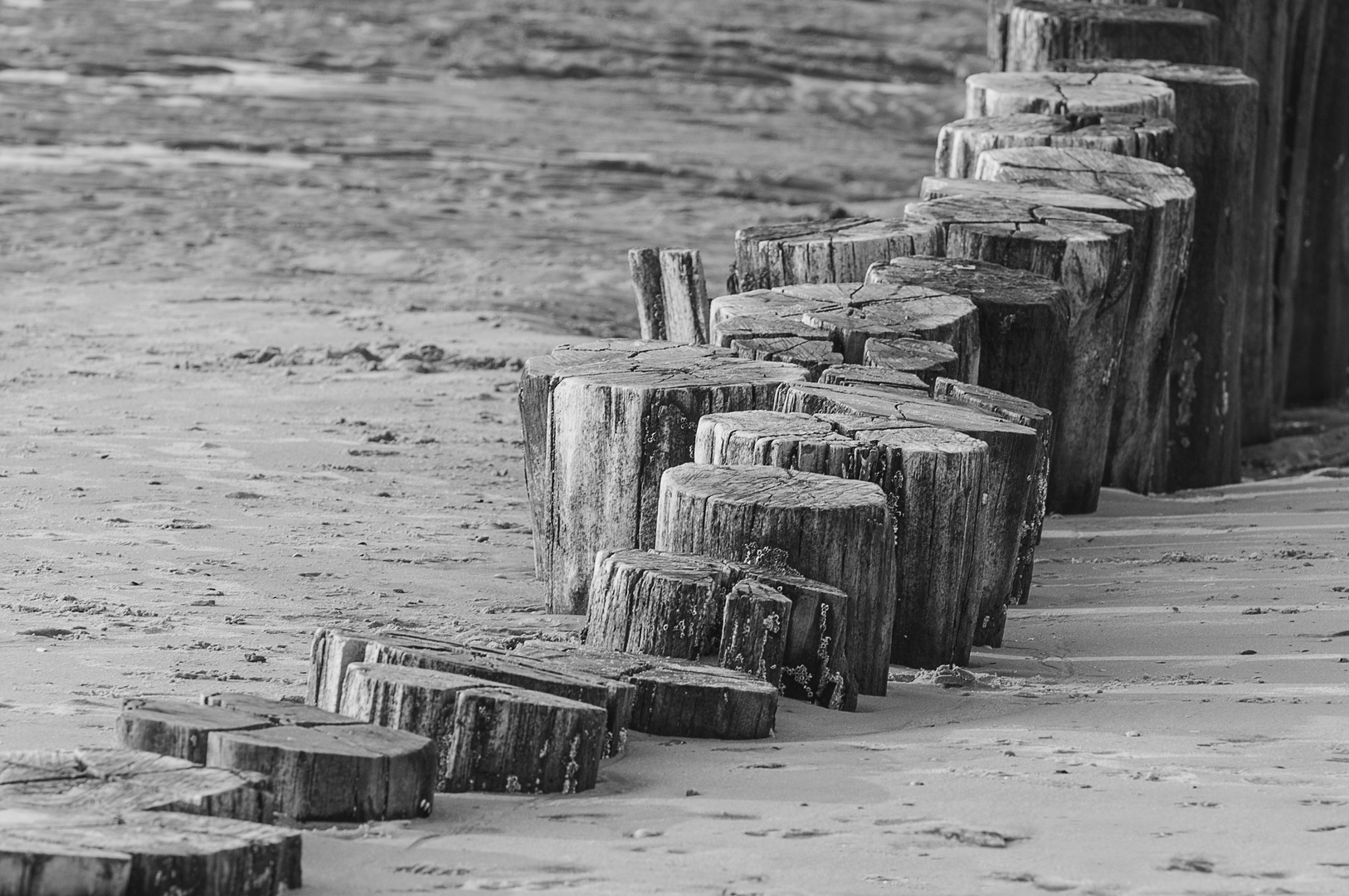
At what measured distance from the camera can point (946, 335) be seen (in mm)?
5234

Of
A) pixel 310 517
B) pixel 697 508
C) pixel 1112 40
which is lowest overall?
pixel 310 517

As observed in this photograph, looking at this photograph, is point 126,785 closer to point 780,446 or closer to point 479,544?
point 780,446

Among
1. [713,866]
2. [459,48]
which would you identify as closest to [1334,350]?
[713,866]

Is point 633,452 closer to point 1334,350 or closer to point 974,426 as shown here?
point 974,426

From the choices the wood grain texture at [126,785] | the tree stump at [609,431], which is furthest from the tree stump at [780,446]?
the wood grain texture at [126,785]

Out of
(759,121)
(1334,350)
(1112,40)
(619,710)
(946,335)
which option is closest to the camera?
(619,710)

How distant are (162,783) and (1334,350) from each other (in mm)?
8039

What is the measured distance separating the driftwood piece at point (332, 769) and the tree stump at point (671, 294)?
9.90ft

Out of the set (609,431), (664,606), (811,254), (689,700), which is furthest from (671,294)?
(689,700)

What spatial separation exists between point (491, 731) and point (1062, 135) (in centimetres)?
416

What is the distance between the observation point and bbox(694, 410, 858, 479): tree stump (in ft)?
14.0

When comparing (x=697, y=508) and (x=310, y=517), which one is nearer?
(x=697, y=508)

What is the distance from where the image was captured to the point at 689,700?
3.73 m

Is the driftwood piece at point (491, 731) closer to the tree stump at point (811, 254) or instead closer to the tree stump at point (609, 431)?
the tree stump at point (609, 431)
